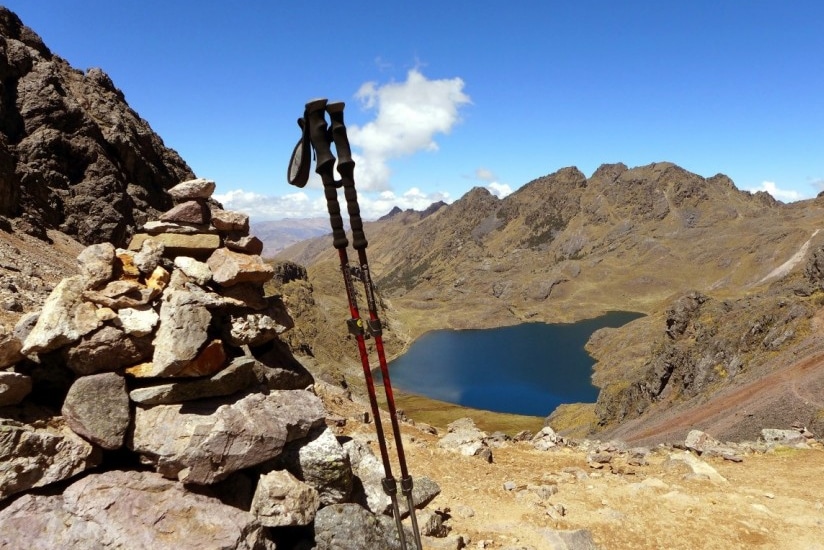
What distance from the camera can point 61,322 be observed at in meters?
11.3

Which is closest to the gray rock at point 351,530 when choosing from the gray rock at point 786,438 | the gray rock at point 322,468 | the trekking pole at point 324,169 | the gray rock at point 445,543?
the gray rock at point 322,468

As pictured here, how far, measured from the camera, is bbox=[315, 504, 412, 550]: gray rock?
1153cm

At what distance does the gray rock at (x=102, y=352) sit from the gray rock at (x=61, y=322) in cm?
22

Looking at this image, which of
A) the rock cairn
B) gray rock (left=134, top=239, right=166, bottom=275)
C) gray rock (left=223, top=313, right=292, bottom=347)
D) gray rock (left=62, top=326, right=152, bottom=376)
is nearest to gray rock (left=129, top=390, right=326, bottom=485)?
the rock cairn

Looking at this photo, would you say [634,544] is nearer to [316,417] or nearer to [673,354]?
[316,417]

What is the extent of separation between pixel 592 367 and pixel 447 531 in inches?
6659

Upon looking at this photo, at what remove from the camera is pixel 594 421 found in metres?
79.0

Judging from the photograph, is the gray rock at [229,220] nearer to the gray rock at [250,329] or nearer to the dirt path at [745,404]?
the gray rock at [250,329]

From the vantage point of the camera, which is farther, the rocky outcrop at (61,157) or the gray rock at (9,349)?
the rocky outcrop at (61,157)

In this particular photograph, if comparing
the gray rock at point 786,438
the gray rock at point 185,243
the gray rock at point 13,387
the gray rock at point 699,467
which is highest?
the gray rock at point 185,243

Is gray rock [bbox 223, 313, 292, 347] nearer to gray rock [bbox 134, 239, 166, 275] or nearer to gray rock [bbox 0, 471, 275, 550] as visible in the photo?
gray rock [bbox 134, 239, 166, 275]

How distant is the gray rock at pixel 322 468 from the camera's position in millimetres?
12328

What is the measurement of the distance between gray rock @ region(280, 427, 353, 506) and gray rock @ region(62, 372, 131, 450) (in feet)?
12.5

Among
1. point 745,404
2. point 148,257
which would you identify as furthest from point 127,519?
point 745,404
